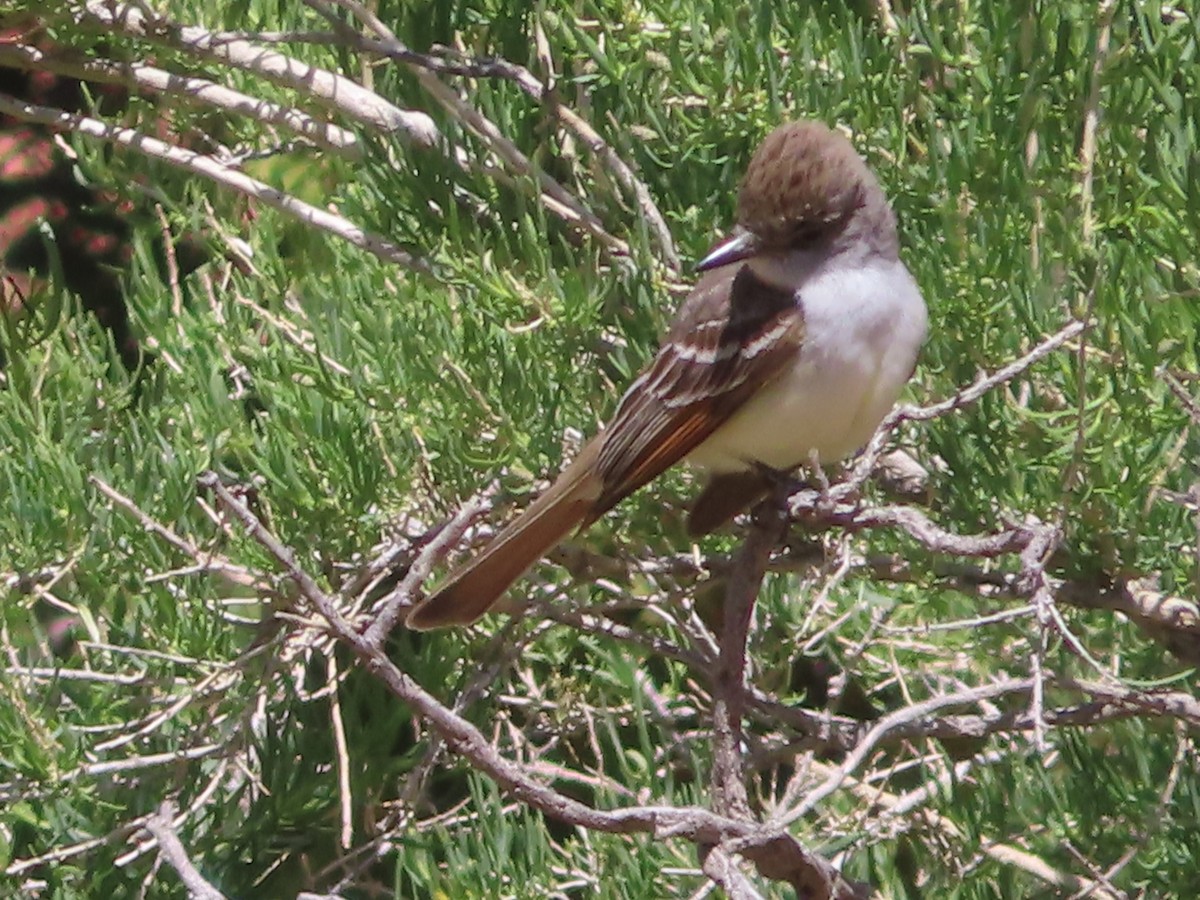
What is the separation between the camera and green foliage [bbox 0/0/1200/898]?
229cm

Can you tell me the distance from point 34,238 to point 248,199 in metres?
0.76

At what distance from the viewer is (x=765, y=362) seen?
106 inches

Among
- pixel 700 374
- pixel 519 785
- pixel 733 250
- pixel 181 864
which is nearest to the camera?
pixel 519 785

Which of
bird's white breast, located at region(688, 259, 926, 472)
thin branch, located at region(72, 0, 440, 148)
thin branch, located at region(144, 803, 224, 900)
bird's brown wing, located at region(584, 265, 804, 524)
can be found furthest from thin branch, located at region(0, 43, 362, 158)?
thin branch, located at region(144, 803, 224, 900)

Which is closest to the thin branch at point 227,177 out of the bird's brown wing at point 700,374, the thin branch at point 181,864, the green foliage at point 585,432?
the green foliage at point 585,432

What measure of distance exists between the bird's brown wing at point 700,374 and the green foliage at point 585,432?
0.07 metres

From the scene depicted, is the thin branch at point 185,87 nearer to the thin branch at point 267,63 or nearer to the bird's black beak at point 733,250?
the thin branch at point 267,63

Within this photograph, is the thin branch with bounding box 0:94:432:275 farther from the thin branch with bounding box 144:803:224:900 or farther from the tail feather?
the thin branch with bounding box 144:803:224:900

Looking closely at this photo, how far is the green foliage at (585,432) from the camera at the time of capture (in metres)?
2.29

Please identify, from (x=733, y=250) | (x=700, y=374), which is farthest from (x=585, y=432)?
(x=733, y=250)

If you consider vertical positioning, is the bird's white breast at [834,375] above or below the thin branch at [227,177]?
below

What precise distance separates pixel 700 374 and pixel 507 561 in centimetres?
41

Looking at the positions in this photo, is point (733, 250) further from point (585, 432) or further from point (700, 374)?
point (585, 432)

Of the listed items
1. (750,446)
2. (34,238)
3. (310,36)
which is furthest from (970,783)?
(34,238)
